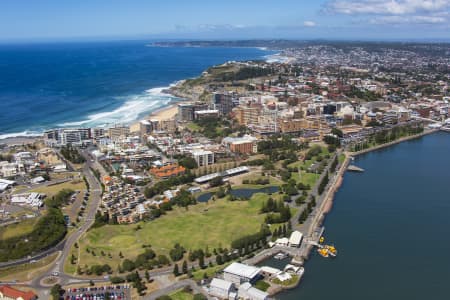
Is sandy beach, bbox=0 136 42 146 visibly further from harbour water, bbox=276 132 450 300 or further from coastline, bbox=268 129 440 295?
harbour water, bbox=276 132 450 300

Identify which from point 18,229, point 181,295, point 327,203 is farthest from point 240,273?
point 18,229

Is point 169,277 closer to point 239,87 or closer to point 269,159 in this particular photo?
point 269,159

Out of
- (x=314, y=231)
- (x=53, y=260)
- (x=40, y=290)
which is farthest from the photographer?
(x=314, y=231)

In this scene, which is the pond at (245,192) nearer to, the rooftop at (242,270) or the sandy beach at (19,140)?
the rooftop at (242,270)

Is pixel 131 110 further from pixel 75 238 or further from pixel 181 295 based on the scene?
pixel 181 295

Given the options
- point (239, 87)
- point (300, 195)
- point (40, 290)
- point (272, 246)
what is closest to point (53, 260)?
point (40, 290)

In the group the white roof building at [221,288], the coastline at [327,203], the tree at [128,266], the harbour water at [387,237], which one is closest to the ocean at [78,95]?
the coastline at [327,203]
